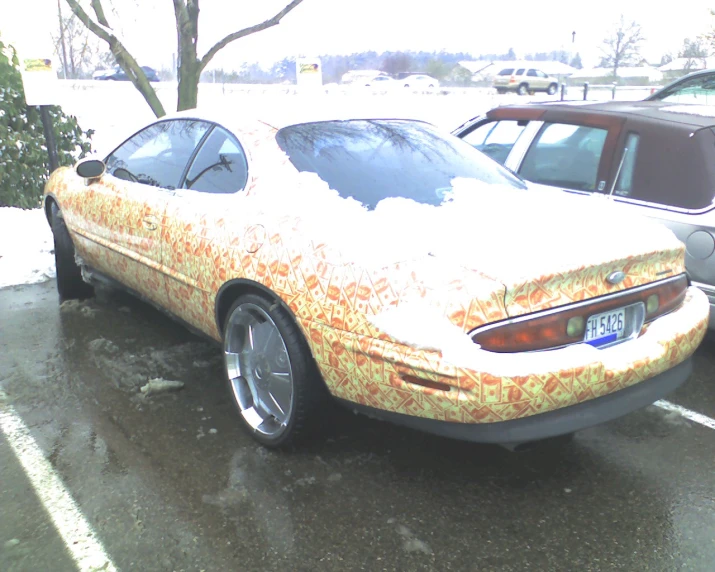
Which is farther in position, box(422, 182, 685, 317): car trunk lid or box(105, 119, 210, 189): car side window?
box(105, 119, 210, 189): car side window

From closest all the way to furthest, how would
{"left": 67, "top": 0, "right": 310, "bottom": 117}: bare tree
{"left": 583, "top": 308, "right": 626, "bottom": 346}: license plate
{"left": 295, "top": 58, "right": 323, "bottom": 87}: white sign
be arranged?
{"left": 583, "top": 308, "right": 626, "bottom": 346}: license plate, {"left": 67, "top": 0, "right": 310, "bottom": 117}: bare tree, {"left": 295, "top": 58, "right": 323, "bottom": 87}: white sign

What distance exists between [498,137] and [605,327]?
9.84 feet

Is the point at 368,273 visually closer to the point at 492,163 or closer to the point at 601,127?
the point at 492,163

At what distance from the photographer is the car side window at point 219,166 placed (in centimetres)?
340

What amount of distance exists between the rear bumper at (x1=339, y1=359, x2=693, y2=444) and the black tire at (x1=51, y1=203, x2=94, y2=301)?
3.22 m

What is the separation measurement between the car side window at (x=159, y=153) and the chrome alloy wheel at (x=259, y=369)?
107 centimetres

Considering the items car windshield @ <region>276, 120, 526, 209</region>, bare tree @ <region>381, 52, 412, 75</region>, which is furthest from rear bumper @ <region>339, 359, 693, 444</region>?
bare tree @ <region>381, 52, 412, 75</region>

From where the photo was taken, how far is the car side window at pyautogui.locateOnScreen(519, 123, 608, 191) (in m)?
4.54

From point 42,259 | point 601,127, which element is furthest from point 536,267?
point 42,259

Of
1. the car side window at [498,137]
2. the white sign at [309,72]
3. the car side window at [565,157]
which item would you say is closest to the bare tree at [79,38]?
the white sign at [309,72]

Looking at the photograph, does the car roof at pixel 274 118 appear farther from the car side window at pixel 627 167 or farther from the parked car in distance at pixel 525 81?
the parked car in distance at pixel 525 81

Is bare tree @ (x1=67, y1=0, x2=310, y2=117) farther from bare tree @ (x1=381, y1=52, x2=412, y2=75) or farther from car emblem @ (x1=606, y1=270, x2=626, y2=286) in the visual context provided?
bare tree @ (x1=381, y1=52, x2=412, y2=75)

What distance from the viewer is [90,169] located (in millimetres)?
4402

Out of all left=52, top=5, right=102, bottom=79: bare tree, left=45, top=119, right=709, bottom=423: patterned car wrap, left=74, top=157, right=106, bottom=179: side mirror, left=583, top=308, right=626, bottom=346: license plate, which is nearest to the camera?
left=45, top=119, right=709, bottom=423: patterned car wrap
